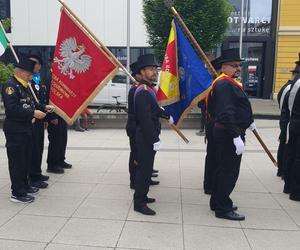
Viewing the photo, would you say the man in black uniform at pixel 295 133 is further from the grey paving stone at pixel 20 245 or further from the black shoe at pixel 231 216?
the grey paving stone at pixel 20 245

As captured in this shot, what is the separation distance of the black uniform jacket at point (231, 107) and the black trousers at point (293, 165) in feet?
4.28

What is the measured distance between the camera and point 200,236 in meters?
4.24

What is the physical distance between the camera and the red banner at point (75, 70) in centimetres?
596

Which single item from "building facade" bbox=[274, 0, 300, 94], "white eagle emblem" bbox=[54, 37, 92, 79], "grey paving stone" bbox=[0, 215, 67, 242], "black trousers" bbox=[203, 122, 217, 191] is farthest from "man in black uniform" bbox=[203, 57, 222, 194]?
"building facade" bbox=[274, 0, 300, 94]

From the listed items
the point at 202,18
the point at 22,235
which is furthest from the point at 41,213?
the point at 202,18

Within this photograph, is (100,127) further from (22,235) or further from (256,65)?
(256,65)

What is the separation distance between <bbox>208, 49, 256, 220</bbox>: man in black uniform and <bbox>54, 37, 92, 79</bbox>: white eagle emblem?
2.13m

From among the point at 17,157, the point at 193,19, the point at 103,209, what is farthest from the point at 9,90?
the point at 193,19

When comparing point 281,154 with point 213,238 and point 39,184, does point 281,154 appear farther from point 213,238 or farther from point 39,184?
point 39,184

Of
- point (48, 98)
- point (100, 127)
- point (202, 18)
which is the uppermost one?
point (202, 18)

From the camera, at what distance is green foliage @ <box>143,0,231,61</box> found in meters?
13.6

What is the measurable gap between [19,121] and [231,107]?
2.65 meters

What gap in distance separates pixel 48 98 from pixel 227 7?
9.68 m

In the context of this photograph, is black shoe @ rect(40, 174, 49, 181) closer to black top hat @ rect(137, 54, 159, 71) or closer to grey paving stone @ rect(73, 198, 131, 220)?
grey paving stone @ rect(73, 198, 131, 220)
